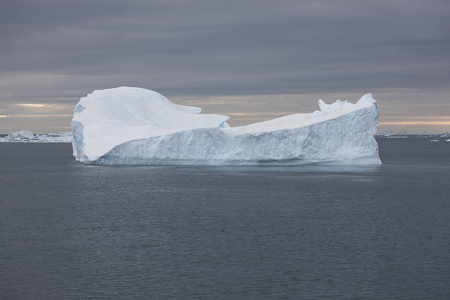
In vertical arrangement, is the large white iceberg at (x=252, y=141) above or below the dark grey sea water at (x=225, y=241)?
above

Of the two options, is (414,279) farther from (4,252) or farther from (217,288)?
(4,252)

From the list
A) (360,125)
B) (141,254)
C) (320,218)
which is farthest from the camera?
(360,125)

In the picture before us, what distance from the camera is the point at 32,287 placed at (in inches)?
670

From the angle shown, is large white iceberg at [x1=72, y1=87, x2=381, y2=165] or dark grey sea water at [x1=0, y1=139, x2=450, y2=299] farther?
large white iceberg at [x1=72, y1=87, x2=381, y2=165]

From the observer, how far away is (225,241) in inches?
926

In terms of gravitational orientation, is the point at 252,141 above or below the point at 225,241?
above

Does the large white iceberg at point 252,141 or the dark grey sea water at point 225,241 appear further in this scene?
the large white iceberg at point 252,141

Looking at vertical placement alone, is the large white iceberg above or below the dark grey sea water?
above

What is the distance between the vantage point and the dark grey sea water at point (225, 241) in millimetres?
17297

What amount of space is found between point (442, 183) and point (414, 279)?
31.9 metres

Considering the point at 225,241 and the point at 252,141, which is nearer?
the point at 225,241

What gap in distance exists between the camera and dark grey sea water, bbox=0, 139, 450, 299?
681 inches

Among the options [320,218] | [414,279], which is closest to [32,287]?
[414,279]

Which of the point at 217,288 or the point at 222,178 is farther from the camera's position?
the point at 222,178
